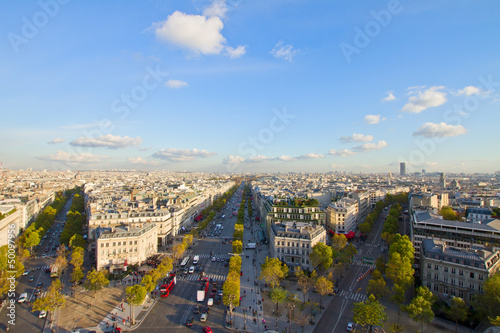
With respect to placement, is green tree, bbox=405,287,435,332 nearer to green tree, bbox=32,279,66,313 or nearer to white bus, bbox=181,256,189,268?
white bus, bbox=181,256,189,268

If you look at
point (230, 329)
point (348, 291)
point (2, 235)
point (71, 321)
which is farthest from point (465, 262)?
point (2, 235)

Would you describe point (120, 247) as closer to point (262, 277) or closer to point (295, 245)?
point (262, 277)

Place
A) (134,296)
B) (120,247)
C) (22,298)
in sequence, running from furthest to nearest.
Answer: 1. (120,247)
2. (22,298)
3. (134,296)

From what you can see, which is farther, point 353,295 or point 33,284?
point 33,284

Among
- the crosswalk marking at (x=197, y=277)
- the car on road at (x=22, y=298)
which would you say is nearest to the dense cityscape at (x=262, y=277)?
the car on road at (x=22, y=298)

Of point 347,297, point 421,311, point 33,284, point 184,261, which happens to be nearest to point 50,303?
point 33,284

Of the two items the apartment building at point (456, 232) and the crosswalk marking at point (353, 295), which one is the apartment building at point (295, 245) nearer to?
the crosswalk marking at point (353, 295)

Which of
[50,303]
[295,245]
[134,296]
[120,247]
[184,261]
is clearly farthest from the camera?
[184,261]

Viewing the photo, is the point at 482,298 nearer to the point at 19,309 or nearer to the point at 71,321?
the point at 71,321
